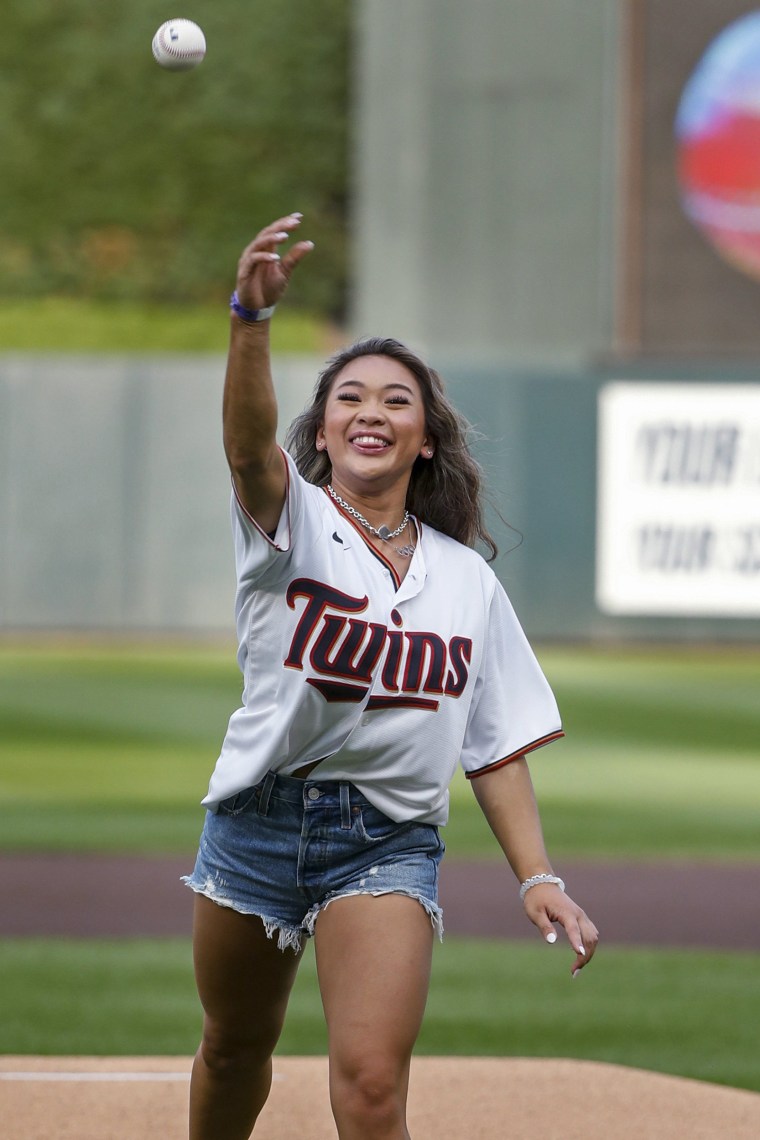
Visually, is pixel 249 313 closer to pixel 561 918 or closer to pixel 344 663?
pixel 344 663

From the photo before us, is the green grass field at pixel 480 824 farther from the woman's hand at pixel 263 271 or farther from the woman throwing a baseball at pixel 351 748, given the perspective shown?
the woman's hand at pixel 263 271

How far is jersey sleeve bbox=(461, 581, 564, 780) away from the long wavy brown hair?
195 millimetres

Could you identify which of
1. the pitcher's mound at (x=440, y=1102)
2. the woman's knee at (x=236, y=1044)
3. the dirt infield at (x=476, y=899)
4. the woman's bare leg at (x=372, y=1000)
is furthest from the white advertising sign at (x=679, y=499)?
the woman's bare leg at (x=372, y=1000)

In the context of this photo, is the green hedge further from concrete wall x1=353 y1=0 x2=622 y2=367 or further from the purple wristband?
the purple wristband

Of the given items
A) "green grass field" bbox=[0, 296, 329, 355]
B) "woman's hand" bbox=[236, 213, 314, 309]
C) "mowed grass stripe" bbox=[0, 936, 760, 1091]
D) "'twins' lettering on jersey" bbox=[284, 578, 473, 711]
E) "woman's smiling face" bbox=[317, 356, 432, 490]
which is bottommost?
"mowed grass stripe" bbox=[0, 936, 760, 1091]

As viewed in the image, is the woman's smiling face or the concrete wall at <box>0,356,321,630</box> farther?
the concrete wall at <box>0,356,321,630</box>

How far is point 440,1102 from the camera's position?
5.37 meters

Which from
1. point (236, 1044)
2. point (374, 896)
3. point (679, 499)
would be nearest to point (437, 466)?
point (374, 896)

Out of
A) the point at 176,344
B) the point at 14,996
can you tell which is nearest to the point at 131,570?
the point at 176,344

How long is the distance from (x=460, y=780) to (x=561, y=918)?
9493 millimetres

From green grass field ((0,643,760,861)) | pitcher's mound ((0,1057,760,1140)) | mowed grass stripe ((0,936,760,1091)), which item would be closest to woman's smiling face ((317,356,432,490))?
pitcher's mound ((0,1057,760,1140))

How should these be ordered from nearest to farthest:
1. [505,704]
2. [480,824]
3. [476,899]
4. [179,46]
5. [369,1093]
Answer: [369,1093] < [505,704] < [179,46] < [476,899] < [480,824]

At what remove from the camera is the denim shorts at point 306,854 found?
3.75 metres

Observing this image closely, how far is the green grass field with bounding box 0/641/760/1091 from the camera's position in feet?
21.4
